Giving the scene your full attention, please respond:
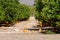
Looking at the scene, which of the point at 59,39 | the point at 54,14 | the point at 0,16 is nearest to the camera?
the point at 59,39

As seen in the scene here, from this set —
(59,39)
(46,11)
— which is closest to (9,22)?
(46,11)

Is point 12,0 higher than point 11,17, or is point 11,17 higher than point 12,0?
point 12,0

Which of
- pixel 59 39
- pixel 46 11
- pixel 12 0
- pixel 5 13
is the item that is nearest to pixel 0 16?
pixel 5 13

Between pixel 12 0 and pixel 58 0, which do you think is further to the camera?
pixel 12 0

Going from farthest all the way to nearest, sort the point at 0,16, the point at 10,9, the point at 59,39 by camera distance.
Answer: the point at 10,9, the point at 0,16, the point at 59,39

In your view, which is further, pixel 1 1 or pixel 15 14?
pixel 15 14

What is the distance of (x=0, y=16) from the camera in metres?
19.3

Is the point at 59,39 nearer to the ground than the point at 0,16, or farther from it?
nearer to the ground

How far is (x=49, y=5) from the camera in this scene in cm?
1346

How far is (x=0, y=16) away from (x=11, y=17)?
2220mm

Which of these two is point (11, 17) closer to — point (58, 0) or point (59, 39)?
point (58, 0)

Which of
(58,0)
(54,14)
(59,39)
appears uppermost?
(58,0)

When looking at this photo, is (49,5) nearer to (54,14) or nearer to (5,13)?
(54,14)

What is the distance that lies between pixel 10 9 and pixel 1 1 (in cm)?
130
